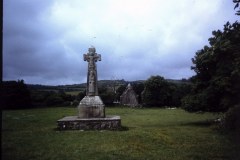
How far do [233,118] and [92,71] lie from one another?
9.35 meters

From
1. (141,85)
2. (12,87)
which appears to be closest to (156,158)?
(12,87)

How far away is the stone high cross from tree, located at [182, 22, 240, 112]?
8098mm

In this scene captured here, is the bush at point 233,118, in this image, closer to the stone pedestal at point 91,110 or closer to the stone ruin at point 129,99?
the stone pedestal at point 91,110

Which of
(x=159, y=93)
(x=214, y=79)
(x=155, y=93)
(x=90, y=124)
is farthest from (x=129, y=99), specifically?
(x=90, y=124)

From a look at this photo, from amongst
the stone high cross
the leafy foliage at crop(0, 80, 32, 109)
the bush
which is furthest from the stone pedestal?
the leafy foliage at crop(0, 80, 32, 109)

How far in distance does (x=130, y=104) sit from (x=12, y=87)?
2611 cm

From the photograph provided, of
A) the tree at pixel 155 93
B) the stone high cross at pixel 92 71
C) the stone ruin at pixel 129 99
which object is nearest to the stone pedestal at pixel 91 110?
the stone high cross at pixel 92 71

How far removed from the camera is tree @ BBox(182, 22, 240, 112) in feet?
70.1

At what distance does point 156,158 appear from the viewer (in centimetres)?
1028

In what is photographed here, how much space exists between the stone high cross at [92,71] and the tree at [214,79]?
8.10 meters

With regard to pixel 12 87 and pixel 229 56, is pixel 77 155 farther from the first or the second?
pixel 12 87

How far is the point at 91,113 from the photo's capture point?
20328 mm

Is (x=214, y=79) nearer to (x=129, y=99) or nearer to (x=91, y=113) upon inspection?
(x=91, y=113)

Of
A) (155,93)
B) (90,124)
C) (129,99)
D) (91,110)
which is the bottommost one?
(90,124)
